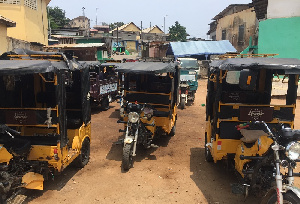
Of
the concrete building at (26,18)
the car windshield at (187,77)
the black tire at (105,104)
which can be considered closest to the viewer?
the black tire at (105,104)

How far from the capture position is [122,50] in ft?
136

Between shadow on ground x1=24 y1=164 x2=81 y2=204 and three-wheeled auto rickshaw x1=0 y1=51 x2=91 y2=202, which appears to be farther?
shadow on ground x1=24 y1=164 x2=81 y2=204

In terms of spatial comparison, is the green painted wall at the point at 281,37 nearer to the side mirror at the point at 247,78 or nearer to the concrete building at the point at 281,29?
the concrete building at the point at 281,29

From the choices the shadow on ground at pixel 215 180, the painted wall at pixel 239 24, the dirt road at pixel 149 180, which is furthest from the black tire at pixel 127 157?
the painted wall at pixel 239 24

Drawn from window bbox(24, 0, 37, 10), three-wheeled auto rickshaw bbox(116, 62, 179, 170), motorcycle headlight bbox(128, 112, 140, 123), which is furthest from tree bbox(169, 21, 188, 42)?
motorcycle headlight bbox(128, 112, 140, 123)

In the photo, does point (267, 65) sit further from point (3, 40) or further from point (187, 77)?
point (3, 40)

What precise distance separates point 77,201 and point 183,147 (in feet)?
13.8

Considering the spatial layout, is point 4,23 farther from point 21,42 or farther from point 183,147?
point 183,147

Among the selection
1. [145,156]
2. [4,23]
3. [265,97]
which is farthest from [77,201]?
[4,23]

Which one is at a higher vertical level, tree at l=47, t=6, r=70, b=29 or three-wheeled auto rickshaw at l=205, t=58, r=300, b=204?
tree at l=47, t=6, r=70, b=29

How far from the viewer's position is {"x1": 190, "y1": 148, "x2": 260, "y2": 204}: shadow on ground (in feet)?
17.4

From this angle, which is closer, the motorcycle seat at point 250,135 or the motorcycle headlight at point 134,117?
the motorcycle seat at point 250,135

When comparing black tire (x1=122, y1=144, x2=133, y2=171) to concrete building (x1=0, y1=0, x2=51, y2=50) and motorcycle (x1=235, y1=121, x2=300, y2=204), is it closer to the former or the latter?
motorcycle (x1=235, y1=121, x2=300, y2=204)

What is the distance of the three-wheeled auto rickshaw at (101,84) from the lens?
1291 centimetres
